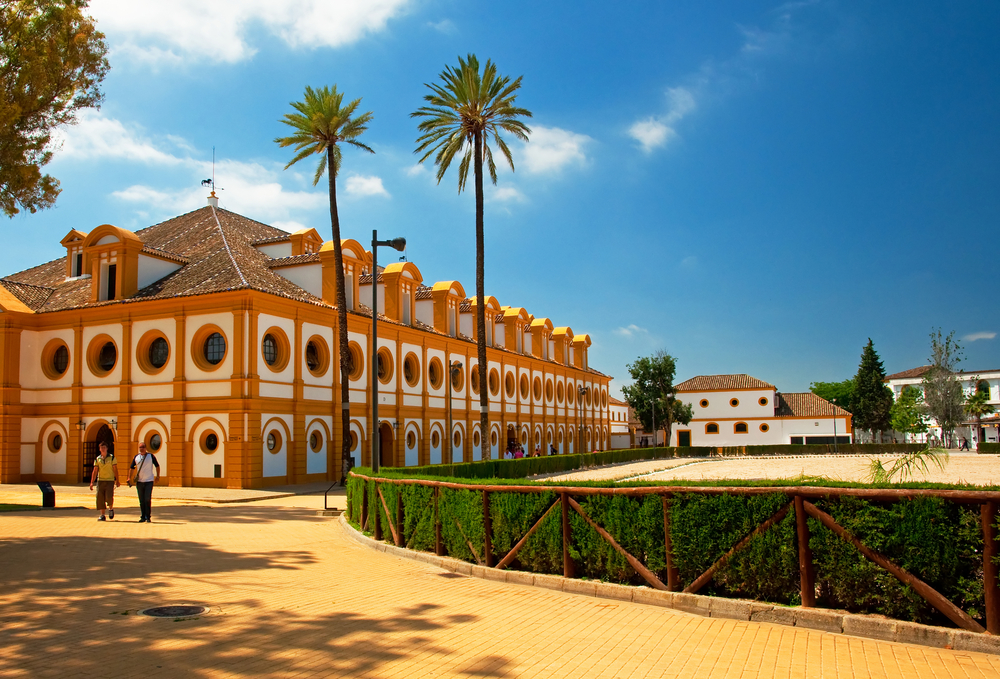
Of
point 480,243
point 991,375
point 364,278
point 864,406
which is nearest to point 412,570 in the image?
point 480,243

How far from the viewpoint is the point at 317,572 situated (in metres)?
10.7

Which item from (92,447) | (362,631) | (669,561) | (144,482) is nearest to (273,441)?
(92,447)

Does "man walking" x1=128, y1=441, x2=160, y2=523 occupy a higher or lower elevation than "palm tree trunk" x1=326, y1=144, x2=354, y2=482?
lower

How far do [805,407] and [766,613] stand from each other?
8618cm

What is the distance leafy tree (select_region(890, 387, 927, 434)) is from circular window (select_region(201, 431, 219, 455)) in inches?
2946

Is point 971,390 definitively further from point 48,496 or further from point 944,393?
point 48,496

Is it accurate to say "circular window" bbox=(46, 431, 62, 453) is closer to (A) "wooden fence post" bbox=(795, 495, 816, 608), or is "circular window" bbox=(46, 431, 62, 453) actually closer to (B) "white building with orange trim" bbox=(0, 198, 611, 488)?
(B) "white building with orange trim" bbox=(0, 198, 611, 488)

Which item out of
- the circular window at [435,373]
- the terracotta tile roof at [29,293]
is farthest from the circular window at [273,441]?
the terracotta tile roof at [29,293]

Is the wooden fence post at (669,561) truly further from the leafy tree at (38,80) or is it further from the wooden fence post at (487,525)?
the leafy tree at (38,80)

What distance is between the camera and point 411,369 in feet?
133

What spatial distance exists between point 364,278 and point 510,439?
20.5m

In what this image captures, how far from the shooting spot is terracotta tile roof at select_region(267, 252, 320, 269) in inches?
1384

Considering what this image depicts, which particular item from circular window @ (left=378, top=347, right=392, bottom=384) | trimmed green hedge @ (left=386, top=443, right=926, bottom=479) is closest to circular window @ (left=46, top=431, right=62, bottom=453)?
circular window @ (left=378, top=347, right=392, bottom=384)

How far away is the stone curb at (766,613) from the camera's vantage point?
6.54m
